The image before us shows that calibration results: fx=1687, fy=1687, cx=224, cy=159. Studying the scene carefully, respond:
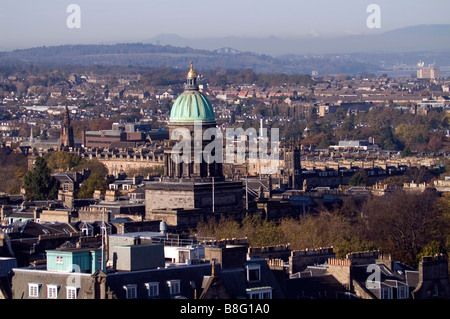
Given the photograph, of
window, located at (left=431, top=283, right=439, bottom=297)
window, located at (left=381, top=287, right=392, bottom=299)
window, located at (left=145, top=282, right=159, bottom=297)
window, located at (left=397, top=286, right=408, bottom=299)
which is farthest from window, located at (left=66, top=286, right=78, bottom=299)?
window, located at (left=431, top=283, right=439, bottom=297)

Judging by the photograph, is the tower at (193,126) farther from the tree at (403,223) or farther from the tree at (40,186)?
the tree at (40,186)

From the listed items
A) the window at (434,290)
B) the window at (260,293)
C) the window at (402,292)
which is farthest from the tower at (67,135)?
the window at (260,293)

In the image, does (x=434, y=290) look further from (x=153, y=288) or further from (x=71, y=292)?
(x=71, y=292)
